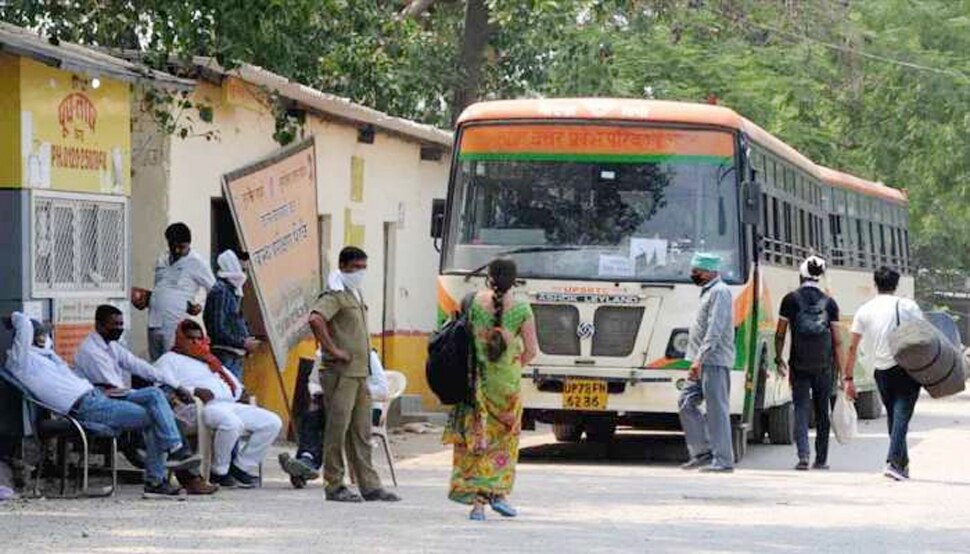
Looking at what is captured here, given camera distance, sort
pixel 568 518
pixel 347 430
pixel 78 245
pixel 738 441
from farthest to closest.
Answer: pixel 738 441 < pixel 78 245 < pixel 347 430 < pixel 568 518

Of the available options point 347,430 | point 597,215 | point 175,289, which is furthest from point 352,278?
point 597,215

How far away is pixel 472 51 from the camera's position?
3066 centimetres

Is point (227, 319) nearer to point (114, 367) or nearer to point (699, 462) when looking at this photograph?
point (114, 367)

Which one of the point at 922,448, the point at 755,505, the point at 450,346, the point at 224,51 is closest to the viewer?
the point at 450,346

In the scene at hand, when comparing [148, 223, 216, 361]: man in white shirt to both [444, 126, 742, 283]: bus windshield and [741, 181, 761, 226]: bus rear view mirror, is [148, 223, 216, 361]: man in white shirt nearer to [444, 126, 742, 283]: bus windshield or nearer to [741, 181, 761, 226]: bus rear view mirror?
[444, 126, 742, 283]: bus windshield

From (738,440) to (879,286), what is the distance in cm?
270

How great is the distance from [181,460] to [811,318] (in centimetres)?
631

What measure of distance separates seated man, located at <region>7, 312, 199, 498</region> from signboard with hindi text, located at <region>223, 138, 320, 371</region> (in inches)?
203

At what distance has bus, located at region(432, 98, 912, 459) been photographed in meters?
18.8

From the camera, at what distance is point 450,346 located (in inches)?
529

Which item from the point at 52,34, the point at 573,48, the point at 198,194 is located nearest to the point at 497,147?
the point at 198,194

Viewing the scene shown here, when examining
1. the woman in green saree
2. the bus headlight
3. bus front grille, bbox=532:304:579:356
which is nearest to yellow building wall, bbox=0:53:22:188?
the woman in green saree

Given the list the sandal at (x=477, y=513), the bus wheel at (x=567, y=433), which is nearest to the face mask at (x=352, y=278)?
the sandal at (x=477, y=513)

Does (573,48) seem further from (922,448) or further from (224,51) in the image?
(224,51)
